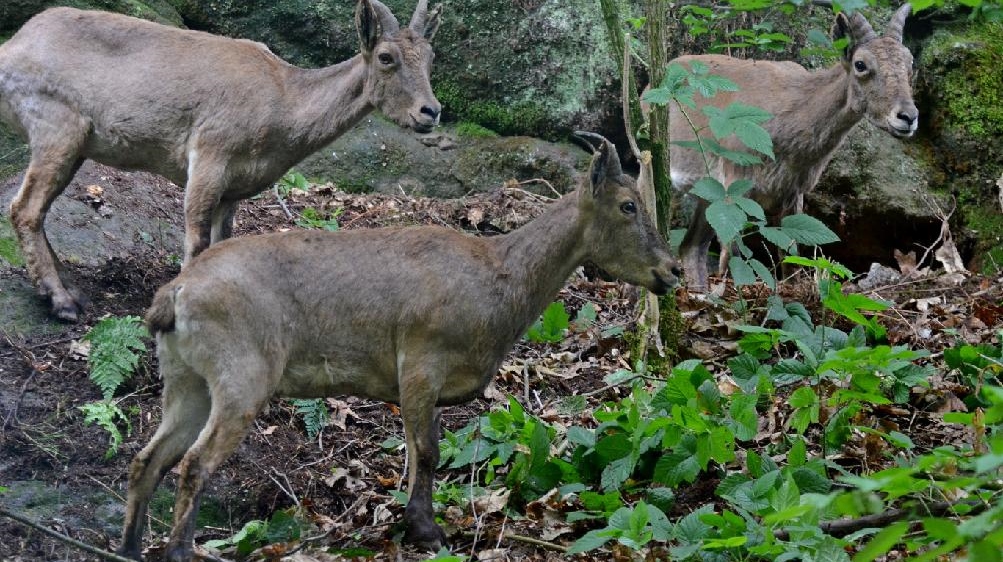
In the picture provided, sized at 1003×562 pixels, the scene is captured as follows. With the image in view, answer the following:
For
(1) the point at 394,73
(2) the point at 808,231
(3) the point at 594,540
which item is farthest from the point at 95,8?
(3) the point at 594,540

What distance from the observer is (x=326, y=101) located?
9.30 m

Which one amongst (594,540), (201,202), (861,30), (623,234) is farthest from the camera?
(861,30)

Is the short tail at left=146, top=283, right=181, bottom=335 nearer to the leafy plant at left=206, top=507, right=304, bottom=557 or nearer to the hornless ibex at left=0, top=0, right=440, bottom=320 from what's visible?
the leafy plant at left=206, top=507, right=304, bottom=557

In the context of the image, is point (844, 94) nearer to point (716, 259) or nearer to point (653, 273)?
point (716, 259)

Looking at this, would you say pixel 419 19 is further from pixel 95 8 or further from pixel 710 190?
pixel 95 8

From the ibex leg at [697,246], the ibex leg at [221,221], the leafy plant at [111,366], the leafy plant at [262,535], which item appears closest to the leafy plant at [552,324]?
the leafy plant at [262,535]

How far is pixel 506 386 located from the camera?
8727 millimetres

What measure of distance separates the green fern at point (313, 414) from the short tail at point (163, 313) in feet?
6.63

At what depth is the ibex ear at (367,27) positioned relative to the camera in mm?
9414

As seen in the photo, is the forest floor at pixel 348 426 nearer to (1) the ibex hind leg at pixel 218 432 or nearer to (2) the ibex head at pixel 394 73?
(1) the ibex hind leg at pixel 218 432

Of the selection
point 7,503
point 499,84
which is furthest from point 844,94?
point 7,503

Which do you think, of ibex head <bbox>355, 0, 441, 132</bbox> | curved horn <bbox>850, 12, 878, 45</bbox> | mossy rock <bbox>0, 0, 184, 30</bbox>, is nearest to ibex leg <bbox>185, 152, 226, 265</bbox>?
ibex head <bbox>355, 0, 441, 132</bbox>

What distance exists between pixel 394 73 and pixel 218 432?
4.30 meters

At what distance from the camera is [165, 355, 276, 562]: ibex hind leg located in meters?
5.93
